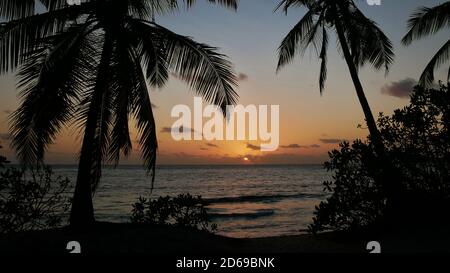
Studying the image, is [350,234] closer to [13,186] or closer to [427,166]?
[427,166]

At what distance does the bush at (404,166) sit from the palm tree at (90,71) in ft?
10.9

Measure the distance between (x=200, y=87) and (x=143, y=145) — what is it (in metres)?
1.80

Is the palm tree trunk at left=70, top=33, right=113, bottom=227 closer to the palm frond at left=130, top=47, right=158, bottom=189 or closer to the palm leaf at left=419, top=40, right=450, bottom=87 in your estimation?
the palm frond at left=130, top=47, right=158, bottom=189

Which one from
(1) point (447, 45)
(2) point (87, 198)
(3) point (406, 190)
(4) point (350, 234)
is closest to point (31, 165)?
(2) point (87, 198)

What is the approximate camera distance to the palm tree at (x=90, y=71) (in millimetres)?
7223

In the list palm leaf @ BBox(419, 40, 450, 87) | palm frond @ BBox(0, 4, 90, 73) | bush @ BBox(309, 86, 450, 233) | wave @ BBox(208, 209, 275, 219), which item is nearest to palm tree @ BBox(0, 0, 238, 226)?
palm frond @ BBox(0, 4, 90, 73)

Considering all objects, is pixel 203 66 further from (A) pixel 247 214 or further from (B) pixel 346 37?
(A) pixel 247 214

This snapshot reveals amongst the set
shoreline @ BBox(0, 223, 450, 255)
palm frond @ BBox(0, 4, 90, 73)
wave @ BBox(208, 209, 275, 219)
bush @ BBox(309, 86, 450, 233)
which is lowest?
wave @ BBox(208, 209, 275, 219)

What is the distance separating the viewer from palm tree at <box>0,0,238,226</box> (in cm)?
722

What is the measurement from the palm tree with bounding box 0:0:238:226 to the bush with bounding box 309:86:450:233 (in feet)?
10.9

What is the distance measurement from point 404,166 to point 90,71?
766cm

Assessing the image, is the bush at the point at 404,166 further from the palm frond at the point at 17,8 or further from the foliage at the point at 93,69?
the palm frond at the point at 17,8

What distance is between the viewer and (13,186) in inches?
348

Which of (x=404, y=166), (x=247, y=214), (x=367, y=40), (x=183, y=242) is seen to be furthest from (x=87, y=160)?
(x=247, y=214)
